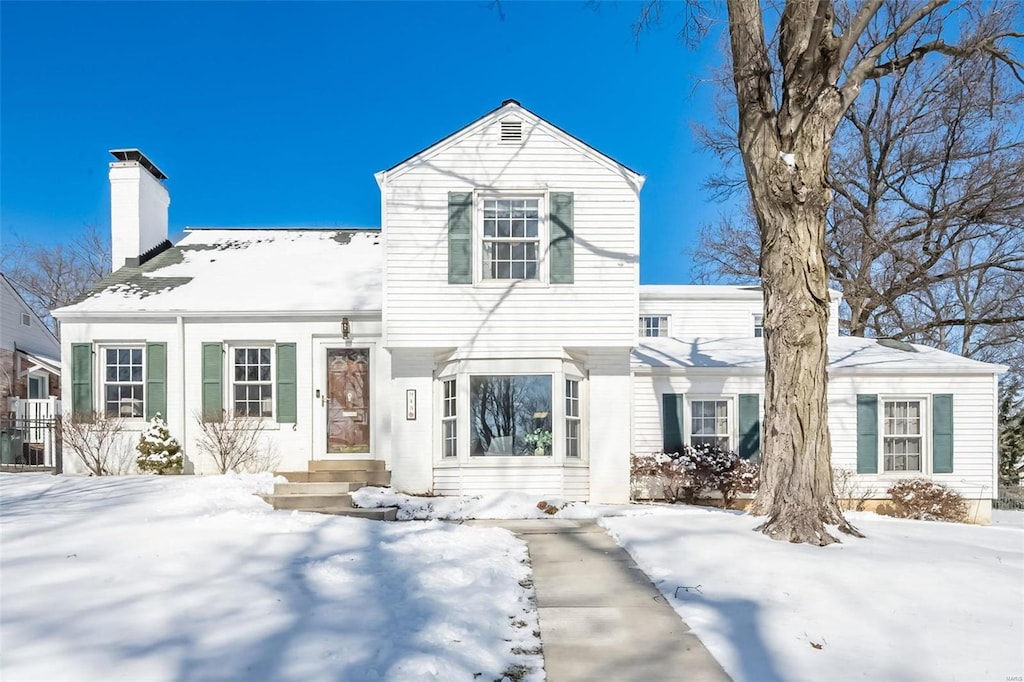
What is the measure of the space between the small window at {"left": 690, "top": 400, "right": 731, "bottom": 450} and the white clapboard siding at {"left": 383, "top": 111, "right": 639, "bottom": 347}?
11.5ft

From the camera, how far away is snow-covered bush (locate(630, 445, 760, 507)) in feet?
38.3

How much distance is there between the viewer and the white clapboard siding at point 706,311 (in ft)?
60.6

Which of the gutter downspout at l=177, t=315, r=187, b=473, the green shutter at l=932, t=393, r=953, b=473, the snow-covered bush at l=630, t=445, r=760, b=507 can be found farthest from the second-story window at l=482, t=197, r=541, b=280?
the green shutter at l=932, t=393, r=953, b=473

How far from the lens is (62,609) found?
14.7ft

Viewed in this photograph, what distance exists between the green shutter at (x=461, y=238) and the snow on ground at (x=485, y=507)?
356 centimetres

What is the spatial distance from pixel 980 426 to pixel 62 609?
50.7ft

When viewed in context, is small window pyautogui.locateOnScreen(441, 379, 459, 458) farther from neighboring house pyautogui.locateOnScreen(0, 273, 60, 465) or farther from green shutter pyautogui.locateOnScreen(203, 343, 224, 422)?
neighboring house pyautogui.locateOnScreen(0, 273, 60, 465)

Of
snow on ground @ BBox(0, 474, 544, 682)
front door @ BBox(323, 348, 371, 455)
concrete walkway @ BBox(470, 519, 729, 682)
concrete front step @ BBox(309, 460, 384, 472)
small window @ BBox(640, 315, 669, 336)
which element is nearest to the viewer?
snow on ground @ BBox(0, 474, 544, 682)

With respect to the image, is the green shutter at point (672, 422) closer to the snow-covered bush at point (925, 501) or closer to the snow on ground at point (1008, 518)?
the snow-covered bush at point (925, 501)

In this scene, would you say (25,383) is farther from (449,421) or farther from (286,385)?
(449,421)

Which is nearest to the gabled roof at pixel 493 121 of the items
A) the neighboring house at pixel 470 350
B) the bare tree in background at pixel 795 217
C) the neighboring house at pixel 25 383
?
the neighboring house at pixel 470 350

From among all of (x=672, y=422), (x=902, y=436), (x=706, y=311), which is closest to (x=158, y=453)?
(x=672, y=422)

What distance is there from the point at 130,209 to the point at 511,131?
9169 millimetres

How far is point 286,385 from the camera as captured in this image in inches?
476
